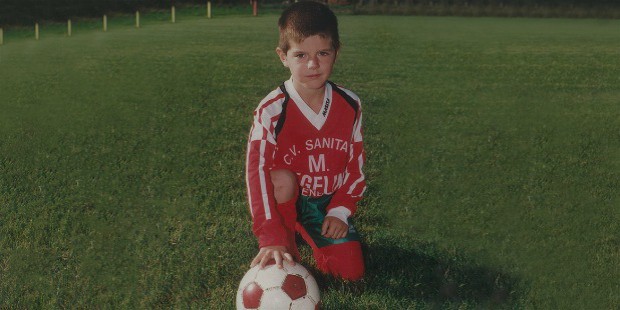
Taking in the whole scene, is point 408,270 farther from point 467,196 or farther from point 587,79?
point 587,79

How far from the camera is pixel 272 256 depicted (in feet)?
13.0

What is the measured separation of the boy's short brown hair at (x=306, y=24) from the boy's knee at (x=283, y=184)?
863mm

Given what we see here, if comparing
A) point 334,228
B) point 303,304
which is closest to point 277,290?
point 303,304

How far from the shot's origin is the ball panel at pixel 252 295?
147 inches

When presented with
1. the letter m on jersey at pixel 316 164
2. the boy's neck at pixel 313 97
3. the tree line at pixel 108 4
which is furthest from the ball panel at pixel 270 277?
the tree line at pixel 108 4

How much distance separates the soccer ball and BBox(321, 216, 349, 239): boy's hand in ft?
2.33

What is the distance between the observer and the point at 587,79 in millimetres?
13891

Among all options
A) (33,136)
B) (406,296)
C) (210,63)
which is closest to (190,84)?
(210,63)

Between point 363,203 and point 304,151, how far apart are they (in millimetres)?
1637

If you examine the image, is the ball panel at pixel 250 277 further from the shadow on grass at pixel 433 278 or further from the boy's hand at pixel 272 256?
the shadow on grass at pixel 433 278

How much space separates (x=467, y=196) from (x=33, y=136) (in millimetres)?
5303

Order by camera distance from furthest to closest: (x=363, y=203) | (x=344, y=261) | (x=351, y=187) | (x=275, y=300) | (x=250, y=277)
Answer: (x=363, y=203) < (x=351, y=187) < (x=344, y=261) < (x=250, y=277) < (x=275, y=300)

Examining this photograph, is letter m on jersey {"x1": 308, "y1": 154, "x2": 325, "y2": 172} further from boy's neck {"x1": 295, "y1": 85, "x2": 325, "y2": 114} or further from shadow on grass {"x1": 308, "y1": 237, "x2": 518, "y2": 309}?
shadow on grass {"x1": 308, "y1": 237, "x2": 518, "y2": 309}

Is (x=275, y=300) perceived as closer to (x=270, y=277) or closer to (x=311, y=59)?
(x=270, y=277)
